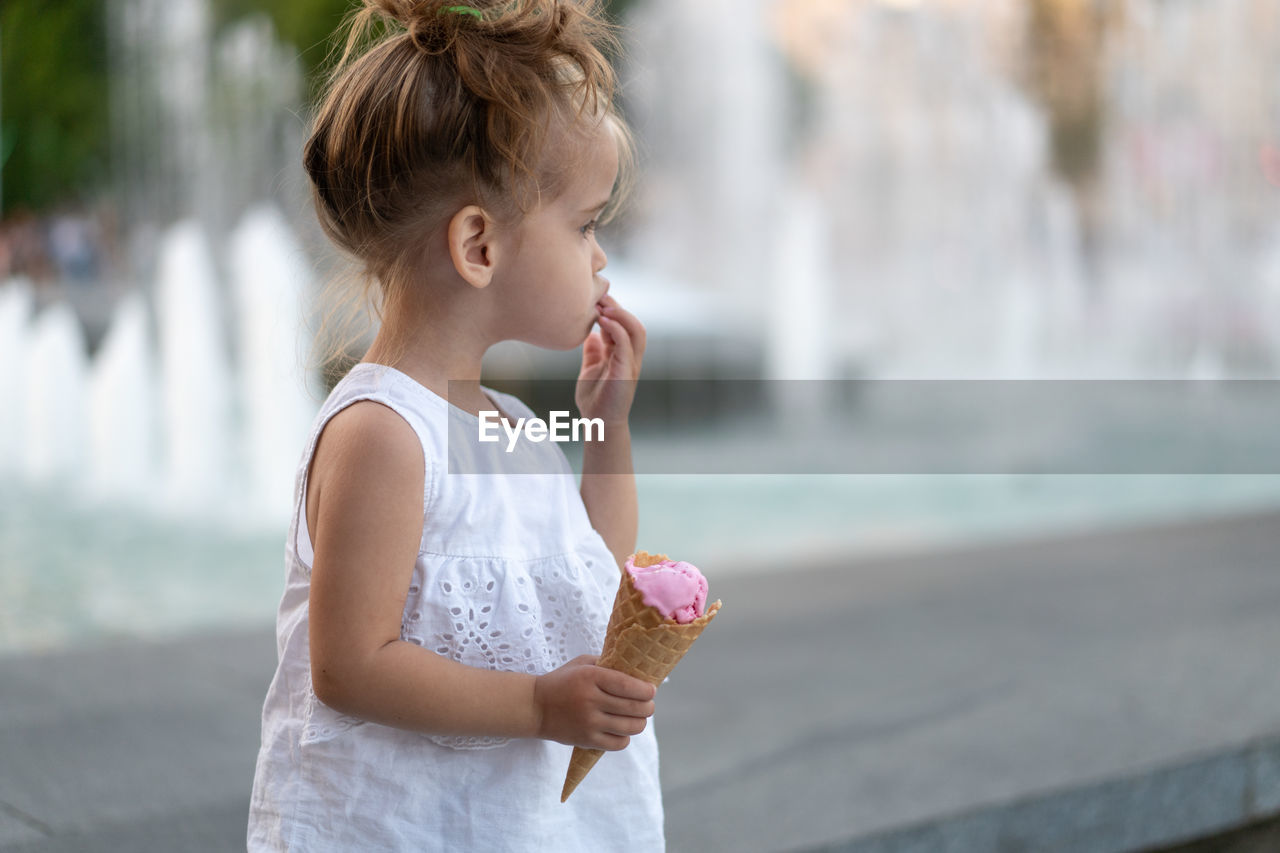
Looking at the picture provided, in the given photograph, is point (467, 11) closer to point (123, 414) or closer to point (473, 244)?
point (473, 244)

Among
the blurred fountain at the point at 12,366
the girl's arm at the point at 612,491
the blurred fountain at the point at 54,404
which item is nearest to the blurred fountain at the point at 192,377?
the blurred fountain at the point at 54,404

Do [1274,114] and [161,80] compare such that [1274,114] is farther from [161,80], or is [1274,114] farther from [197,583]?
[197,583]

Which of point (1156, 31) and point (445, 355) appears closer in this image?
Result: point (445, 355)

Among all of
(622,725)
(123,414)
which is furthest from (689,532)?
(622,725)

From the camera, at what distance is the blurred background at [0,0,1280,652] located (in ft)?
37.8

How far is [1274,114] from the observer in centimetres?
1622

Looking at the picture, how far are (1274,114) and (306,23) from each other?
38.6 feet

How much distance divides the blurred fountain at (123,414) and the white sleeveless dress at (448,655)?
6396 mm

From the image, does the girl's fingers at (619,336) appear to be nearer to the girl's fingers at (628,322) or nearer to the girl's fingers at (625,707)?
the girl's fingers at (628,322)

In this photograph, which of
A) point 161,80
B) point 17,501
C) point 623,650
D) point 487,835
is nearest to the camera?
point 623,650

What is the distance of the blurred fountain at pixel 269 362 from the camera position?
7891mm

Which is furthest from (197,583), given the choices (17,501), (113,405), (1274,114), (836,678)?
(1274,114)
